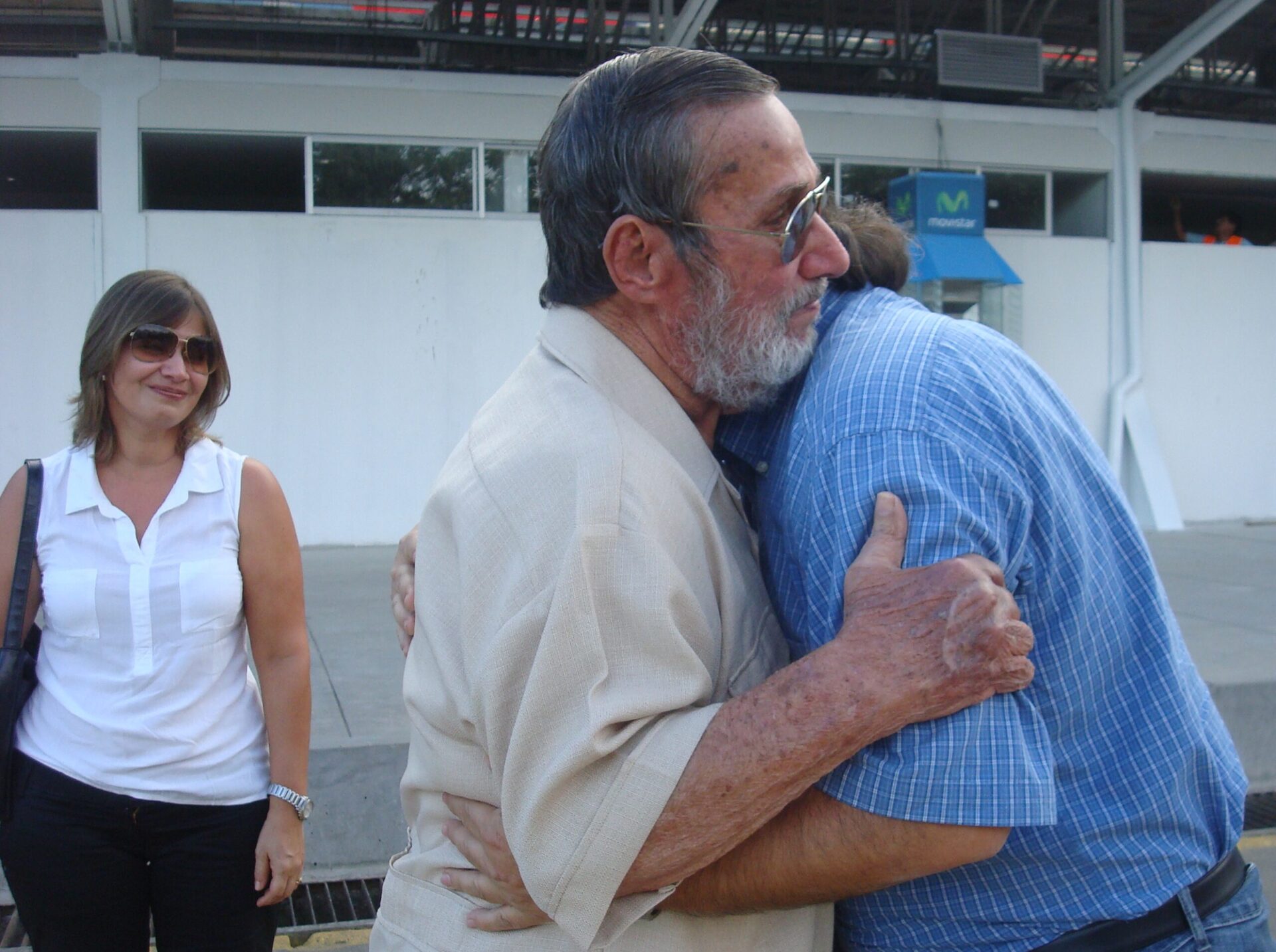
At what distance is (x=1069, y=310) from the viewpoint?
1230 centimetres

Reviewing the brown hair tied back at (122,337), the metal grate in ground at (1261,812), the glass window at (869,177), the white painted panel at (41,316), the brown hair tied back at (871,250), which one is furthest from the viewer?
the glass window at (869,177)

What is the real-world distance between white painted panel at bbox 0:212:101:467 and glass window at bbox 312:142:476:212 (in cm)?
199

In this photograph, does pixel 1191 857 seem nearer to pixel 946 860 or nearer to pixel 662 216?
pixel 946 860

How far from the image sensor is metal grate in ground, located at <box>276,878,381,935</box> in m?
4.09

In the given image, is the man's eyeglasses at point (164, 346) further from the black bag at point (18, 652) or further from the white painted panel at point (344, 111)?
the white painted panel at point (344, 111)

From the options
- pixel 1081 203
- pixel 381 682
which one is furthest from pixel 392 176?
pixel 1081 203

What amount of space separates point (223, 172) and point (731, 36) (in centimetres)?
554

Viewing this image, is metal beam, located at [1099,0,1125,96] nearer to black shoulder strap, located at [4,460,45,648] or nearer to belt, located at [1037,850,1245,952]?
black shoulder strap, located at [4,460,45,648]

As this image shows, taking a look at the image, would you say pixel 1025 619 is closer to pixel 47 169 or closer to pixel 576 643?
pixel 576 643

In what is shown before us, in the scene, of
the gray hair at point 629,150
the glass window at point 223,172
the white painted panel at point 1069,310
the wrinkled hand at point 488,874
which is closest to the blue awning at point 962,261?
the white painted panel at point 1069,310

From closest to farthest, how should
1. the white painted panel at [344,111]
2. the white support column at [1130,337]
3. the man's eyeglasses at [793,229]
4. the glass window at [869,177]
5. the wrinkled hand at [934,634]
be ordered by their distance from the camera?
the wrinkled hand at [934,634] < the man's eyeglasses at [793,229] < the white painted panel at [344,111] < the glass window at [869,177] < the white support column at [1130,337]

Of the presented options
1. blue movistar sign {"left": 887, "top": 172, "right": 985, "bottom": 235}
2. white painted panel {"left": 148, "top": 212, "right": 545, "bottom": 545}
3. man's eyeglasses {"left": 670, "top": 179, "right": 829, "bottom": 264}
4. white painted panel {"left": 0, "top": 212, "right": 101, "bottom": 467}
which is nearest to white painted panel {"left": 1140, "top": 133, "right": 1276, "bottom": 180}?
blue movistar sign {"left": 887, "top": 172, "right": 985, "bottom": 235}

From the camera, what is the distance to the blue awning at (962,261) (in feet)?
36.1

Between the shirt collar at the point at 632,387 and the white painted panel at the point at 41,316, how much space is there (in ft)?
31.2
